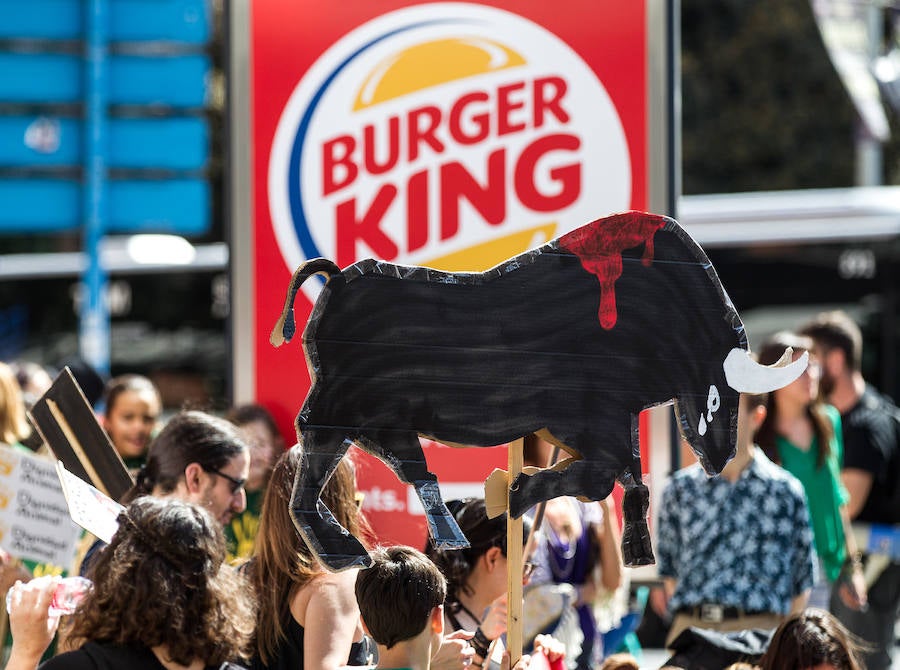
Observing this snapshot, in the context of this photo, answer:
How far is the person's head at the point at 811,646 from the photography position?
11.2 ft

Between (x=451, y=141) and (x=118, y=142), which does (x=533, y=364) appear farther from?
(x=118, y=142)

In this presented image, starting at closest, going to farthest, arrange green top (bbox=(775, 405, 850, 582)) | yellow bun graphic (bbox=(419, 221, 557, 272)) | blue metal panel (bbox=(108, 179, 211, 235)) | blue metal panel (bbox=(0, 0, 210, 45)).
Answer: yellow bun graphic (bbox=(419, 221, 557, 272)), green top (bbox=(775, 405, 850, 582)), blue metal panel (bbox=(0, 0, 210, 45)), blue metal panel (bbox=(108, 179, 211, 235))

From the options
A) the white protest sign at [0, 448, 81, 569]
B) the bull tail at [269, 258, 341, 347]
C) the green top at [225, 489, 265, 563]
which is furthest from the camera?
the green top at [225, 489, 265, 563]

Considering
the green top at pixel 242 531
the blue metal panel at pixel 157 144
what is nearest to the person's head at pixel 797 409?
the green top at pixel 242 531

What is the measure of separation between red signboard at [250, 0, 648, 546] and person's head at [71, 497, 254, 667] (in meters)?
1.61

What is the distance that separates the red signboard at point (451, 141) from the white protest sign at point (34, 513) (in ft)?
3.35

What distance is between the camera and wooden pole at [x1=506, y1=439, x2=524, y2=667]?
271cm

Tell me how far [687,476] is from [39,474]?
206 centimetres

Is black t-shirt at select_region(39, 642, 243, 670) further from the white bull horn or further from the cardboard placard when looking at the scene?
the white bull horn

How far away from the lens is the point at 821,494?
5.30m

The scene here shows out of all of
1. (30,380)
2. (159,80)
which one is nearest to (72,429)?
(30,380)

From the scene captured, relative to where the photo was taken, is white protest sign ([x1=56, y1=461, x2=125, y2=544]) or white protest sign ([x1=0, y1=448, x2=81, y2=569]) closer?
white protest sign ([x1=56, y1=461, x2=125, y2=544])

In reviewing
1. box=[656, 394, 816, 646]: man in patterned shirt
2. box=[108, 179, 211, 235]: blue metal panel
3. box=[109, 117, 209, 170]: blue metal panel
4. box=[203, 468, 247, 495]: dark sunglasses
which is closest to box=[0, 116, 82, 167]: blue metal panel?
box=[109, 117, 209, 170]: blue metal panel

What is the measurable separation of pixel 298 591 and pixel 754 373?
113 cm
